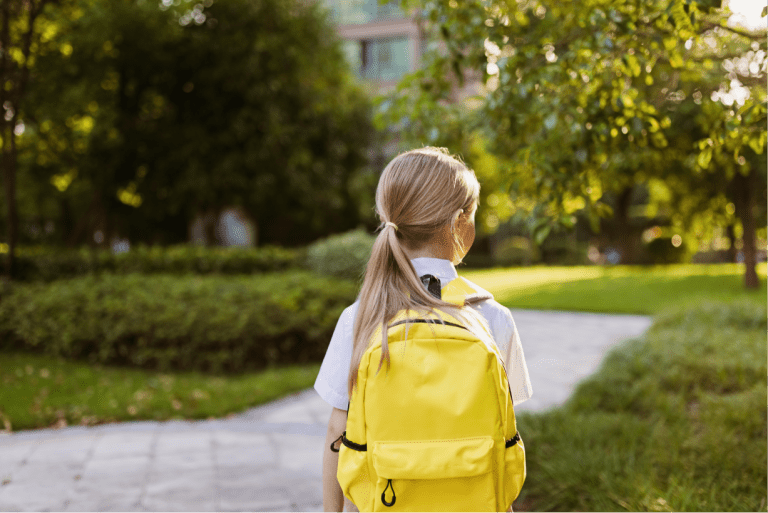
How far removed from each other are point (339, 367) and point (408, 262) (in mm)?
383

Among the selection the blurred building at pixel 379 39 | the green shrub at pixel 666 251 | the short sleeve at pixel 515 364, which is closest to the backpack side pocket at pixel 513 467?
the short sleeve at pixel 515 364

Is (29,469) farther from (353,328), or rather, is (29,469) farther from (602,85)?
(602,85)

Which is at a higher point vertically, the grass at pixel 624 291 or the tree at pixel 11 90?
the tree at pixel 11 90

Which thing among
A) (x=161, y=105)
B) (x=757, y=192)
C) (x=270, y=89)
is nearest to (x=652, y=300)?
(x=757, y=192)

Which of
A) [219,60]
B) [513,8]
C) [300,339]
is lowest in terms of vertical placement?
[300,339]

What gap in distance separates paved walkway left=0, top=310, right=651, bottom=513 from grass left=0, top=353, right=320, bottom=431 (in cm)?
22

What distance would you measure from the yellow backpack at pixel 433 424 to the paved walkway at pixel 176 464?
2133mm

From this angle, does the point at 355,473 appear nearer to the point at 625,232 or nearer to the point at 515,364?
the point at 515,364

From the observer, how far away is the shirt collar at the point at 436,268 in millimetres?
1603

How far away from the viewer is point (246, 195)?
43.4ft

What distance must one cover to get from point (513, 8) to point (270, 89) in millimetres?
9450

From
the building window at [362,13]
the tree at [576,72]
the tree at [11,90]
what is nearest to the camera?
the tree at [576,72]

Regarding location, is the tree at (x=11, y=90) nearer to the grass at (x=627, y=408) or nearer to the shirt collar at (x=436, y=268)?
the grass at (x=627, y=408)

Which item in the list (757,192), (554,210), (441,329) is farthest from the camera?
(757,192)
